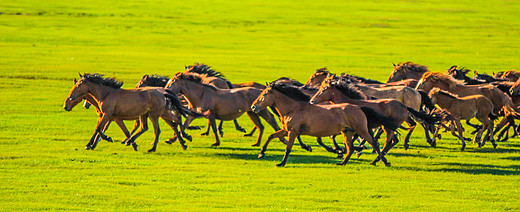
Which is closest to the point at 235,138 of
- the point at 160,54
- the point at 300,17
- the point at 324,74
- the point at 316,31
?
the point at 324,74

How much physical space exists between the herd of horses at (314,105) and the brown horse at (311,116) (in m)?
0.02

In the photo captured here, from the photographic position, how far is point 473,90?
2125 centimetres

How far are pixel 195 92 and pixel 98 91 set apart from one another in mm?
2450

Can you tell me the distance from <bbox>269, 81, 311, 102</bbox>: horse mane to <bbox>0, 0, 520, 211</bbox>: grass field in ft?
4.24

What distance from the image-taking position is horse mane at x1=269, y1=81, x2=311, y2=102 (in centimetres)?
1603

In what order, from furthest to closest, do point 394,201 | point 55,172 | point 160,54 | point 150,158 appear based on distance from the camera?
point 160,54 < point 150,158 < point 55,172 < point 394,201

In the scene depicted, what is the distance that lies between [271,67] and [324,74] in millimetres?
18332

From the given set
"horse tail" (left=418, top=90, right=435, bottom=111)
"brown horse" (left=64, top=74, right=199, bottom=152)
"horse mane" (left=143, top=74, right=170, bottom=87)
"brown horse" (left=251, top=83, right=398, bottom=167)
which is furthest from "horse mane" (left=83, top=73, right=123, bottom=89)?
"horse tail" (left=418, top=90, right=435, bottom=111)

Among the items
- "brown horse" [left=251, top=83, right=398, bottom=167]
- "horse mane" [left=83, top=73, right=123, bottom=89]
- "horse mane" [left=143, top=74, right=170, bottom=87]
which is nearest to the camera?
"brown horse" [left=251, top=83, right=398, bottom=167]

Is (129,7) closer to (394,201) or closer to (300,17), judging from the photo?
(300,17)

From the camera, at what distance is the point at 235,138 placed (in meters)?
20.6

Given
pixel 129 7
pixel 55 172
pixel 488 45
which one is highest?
pixel 55 172

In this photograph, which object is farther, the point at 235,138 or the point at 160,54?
the point at 160,54

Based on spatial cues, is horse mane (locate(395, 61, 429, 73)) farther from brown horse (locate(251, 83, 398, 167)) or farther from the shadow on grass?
brown horse (locate(251, 83, 398, 167))
